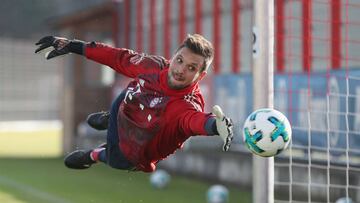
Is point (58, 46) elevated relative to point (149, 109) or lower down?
elevated

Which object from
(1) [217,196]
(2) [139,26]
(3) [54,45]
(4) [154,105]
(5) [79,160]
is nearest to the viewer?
(4) [154,105]

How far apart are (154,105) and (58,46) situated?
0.95 m

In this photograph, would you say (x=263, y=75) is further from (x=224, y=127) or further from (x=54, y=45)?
(x=54, y=45)

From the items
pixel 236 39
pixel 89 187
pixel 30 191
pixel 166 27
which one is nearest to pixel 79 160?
pixel 30 191

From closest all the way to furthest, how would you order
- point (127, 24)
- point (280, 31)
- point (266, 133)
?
point (266, 133)
point (280, 31)
point (127, 24)

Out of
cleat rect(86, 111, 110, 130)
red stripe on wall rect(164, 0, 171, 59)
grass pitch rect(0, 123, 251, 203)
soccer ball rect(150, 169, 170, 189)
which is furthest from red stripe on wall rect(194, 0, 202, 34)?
cleat rect(86, 111, 110, 130)

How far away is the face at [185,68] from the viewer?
4.27 meters

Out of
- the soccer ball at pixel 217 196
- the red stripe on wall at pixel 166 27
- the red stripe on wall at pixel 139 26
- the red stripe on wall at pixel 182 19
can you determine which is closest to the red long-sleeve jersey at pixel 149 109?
the soccer ball at pixel 217 196

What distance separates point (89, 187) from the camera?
927cm

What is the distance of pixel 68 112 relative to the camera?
48.4 feet

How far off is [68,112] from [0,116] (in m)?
10.1

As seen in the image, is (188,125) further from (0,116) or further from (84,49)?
(0,116)

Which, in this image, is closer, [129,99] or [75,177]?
[129,99]

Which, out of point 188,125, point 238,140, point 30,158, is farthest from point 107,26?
point 188,125
